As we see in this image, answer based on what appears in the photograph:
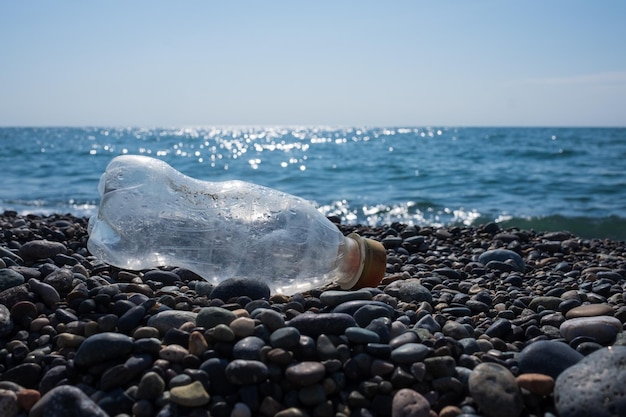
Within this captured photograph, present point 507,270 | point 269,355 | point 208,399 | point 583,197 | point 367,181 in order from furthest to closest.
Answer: point 367,181 < point 583,197 < point 507,270 < point 269,355 < point 208,399

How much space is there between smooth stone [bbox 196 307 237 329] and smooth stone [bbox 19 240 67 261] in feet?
4.98

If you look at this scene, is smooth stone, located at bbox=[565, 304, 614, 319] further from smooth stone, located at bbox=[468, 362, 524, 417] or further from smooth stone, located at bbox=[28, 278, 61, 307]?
smooth stone, located at bbox=[28, 278, 61, 307]

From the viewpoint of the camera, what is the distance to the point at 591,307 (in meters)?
2.58

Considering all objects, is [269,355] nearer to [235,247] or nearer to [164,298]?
[164,298]

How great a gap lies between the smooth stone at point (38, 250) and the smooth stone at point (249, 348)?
5.82 ft

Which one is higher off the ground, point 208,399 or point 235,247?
point 235,247

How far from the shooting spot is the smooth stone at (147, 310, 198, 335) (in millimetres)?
2150

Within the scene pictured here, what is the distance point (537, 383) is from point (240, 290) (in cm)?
123

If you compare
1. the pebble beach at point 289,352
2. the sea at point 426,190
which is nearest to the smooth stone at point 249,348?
the pebble beach at point 289,352

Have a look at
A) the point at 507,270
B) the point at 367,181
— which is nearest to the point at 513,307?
the point at 507,270

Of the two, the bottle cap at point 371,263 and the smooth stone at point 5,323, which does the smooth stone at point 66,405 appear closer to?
the smooth stone at point 5,323

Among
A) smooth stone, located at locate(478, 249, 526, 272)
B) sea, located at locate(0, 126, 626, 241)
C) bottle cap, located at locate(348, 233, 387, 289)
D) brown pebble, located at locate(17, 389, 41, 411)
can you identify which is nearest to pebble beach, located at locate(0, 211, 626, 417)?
brown pebble, located at locate(17, 389, 41, 411)

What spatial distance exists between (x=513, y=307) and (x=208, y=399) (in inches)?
63.7

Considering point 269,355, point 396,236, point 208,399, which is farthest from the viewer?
→ point 396,236
